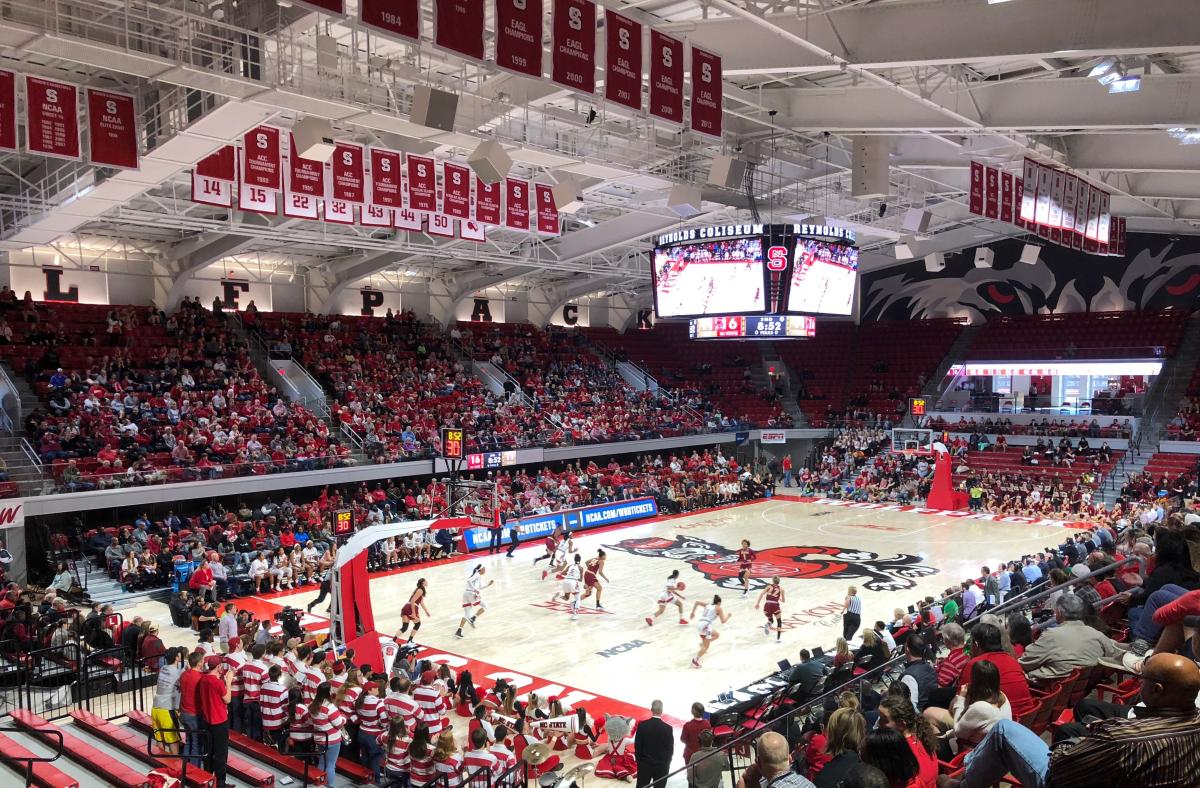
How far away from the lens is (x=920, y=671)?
8.38m

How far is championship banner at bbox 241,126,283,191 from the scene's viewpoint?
1603cm

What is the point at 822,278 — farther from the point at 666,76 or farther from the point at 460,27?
the point at 460,27

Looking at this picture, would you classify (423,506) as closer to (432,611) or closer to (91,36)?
(432,611)

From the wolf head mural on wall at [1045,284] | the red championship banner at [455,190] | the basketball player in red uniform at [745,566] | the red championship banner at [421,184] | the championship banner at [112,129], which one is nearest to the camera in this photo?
the championship banner at [112,129]

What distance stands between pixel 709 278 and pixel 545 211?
177 inches

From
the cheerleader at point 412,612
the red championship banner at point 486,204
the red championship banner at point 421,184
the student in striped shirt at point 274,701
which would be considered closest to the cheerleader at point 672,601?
the cheerleader at point 412,612

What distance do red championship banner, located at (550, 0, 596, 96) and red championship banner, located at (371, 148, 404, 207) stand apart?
7573 mm

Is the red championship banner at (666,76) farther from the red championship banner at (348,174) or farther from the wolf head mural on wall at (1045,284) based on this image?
the wolf head mural on wall at (1045,284)

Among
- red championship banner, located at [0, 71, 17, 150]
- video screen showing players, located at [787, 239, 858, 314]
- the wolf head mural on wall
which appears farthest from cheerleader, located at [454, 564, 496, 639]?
the wolf head mural on wall

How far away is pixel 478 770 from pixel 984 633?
17.6 feet

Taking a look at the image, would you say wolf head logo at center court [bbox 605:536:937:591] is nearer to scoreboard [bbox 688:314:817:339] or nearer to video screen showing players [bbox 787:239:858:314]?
scoreboard [bbox 688:314:817:339]

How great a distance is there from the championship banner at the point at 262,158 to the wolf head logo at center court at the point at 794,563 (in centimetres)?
1373

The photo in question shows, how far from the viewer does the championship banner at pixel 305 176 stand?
54.2 feet

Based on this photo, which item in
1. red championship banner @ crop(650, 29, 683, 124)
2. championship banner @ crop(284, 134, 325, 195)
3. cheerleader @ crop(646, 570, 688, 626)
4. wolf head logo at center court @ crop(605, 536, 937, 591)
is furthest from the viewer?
wolf head logo at center court @ crop(605, 536, 937, 591)
